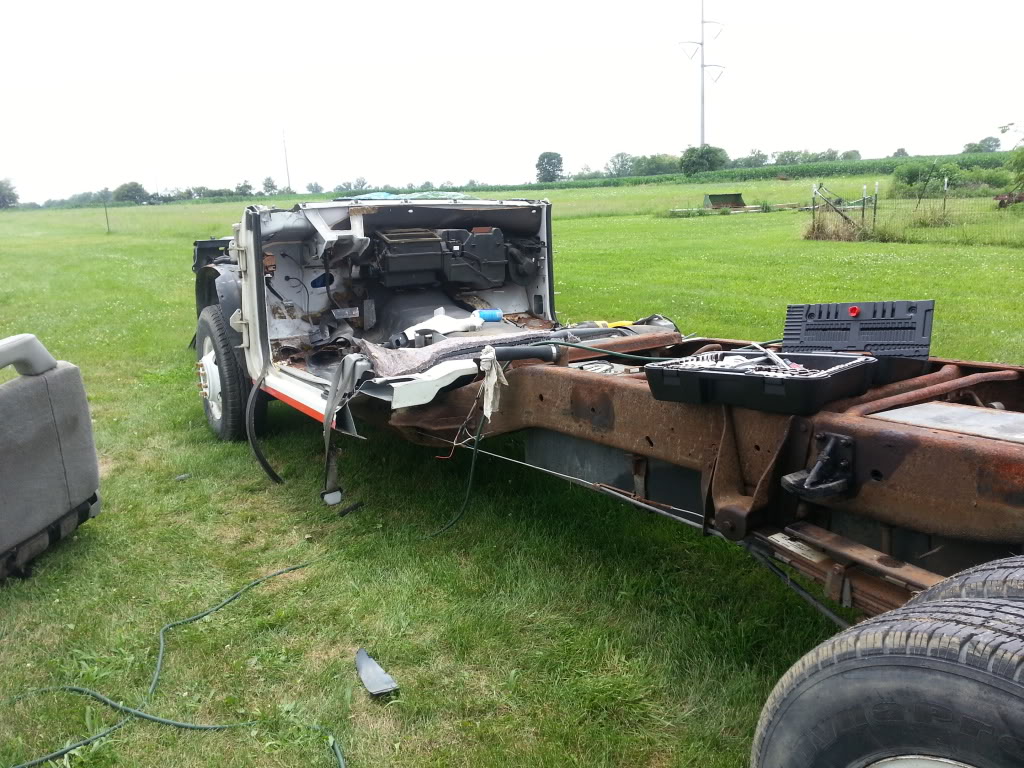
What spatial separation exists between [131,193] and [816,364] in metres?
106

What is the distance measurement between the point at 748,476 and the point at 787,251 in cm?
1574

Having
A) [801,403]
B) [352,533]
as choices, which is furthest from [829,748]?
[352,533]

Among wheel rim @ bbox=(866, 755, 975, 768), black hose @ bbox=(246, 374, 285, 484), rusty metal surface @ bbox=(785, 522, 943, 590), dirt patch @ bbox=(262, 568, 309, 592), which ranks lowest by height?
dirt patch @ bbox=(262, 568, 309, 592)

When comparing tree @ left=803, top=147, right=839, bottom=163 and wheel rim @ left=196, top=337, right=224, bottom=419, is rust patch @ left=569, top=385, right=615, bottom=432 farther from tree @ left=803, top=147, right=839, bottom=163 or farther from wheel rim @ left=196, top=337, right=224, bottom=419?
tree @ left=803, top=147, right=839, bottom=163

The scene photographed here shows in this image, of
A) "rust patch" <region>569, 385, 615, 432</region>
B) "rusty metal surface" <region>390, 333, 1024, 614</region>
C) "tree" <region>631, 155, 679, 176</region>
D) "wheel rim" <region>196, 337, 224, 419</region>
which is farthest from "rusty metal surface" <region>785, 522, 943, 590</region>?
"tree" <region>631, 155, 679, 176</region>

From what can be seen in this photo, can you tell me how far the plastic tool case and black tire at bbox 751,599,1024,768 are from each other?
0.71 m

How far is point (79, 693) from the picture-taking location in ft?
10.1

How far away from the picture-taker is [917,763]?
160 cm

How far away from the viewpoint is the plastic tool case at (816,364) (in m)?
2.40

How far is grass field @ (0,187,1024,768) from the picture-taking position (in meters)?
2.79

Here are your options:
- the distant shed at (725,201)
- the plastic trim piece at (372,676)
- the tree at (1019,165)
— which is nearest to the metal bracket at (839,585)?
the plastic trim piece at (372,676)

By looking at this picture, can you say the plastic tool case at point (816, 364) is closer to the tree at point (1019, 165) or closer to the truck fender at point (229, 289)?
the truck fender at point (229, 289)

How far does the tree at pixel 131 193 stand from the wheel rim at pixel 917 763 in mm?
101978

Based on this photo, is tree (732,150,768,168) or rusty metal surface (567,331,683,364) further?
tree (732,150,768,168)
